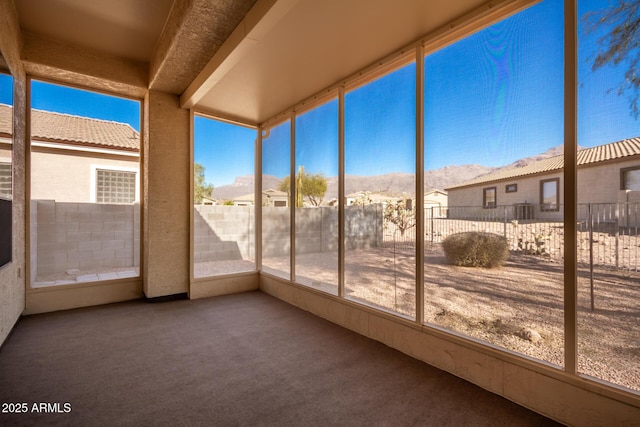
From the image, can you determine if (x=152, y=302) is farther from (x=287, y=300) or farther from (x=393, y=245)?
(x=393, y=245)

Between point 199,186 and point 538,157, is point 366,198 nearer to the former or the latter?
point 538,157

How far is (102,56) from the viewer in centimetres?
347

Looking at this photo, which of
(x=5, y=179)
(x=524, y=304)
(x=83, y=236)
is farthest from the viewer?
(x=83, y=236)

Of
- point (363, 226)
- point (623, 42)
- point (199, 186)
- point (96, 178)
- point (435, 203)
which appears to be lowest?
point (363, 226)

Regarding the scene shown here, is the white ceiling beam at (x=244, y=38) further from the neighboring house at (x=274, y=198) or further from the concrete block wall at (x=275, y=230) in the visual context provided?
the concrete block wall at (x=275, y=230)

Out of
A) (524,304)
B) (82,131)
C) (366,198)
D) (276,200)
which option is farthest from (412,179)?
(82,131)

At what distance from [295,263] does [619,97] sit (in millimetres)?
3408

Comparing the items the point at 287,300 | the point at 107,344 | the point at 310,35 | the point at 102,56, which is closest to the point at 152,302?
the point at 107,344

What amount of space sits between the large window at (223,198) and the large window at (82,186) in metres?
0.88

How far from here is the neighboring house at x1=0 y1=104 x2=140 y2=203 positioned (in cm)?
346

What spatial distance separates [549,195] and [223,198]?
4.09 m

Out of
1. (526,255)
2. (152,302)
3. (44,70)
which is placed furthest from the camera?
(152,302)

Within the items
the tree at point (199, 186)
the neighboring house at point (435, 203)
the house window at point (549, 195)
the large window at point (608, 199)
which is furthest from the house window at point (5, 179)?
the large window at point (608, 199)

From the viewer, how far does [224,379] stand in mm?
2057
